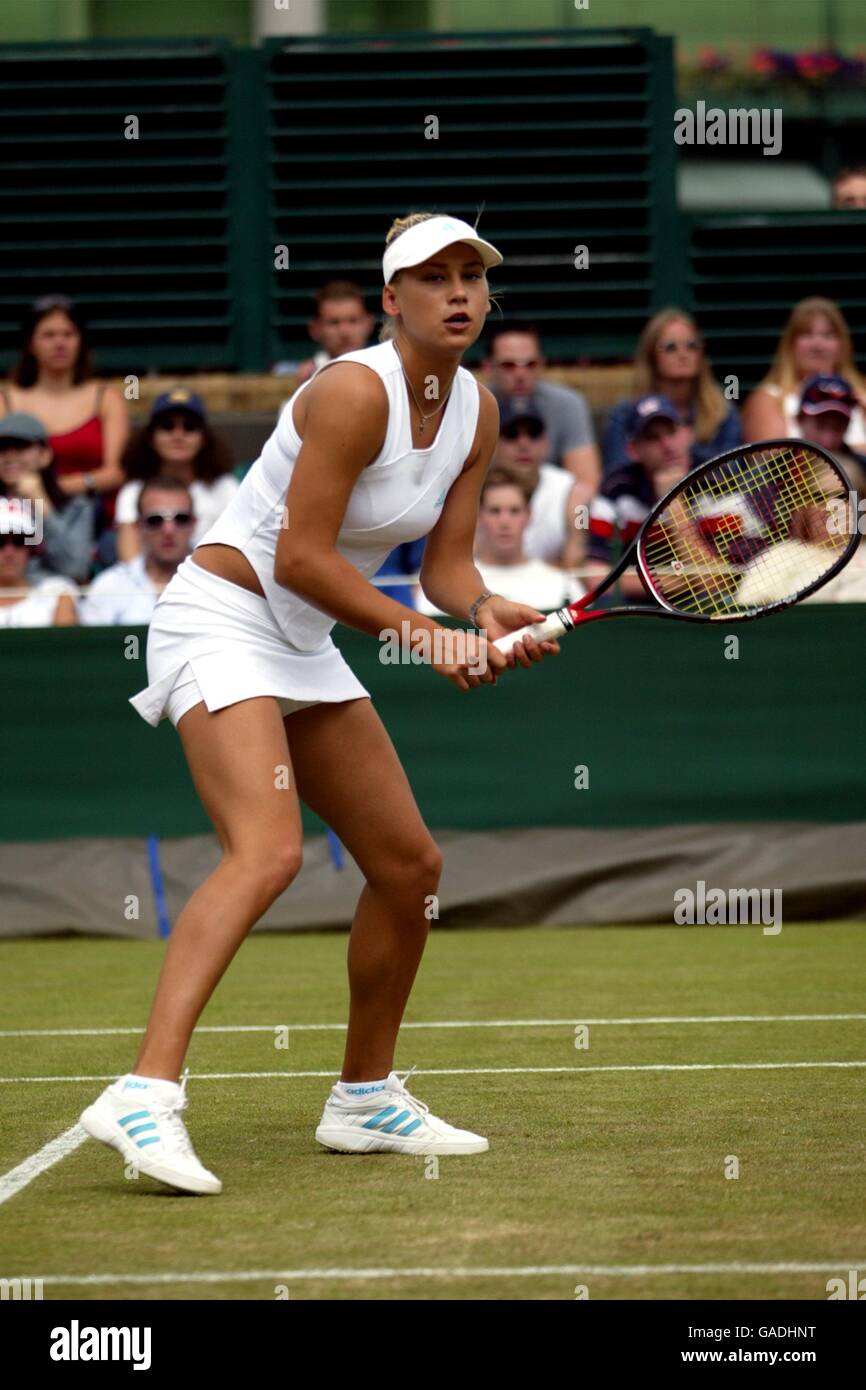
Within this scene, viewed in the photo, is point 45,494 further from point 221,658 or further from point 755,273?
point 221,658

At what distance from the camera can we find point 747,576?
6.41 m

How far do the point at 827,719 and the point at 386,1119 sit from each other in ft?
16.7

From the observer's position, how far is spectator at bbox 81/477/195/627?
393 inches

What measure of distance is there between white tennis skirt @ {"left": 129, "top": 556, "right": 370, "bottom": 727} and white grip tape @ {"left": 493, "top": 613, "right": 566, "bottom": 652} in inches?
16.2

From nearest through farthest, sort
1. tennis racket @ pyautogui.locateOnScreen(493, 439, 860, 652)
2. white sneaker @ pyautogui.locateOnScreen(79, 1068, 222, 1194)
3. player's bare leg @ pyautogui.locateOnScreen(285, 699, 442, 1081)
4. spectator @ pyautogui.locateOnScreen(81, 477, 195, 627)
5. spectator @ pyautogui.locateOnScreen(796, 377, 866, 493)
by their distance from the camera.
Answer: white sneaker @ pyautogui.locateOnScreen(79, 1068, 222, 1194), player's bare leg @ pyautogui.locateOnScreen(285, 699, 442, 1081), tennis racket @ pyautogui.locateOnScreen(493, 439, 860, 652), spectator @ pyautogui.locateOnScreen(81, 477, 195, 627), spectator @ pyautogui.locateOnScreen(796, 377, 866, 493)

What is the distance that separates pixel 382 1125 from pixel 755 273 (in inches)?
407

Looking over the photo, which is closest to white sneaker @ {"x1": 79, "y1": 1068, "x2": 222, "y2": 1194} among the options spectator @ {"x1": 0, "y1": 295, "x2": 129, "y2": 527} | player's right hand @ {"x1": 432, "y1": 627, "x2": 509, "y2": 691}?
player's right hand @ {"x1": 432, "y1": 627, "x2": 509, "y2": 691}

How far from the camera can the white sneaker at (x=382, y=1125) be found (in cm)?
518

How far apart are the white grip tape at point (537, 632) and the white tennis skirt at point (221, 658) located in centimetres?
41

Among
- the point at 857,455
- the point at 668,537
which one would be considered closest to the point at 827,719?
the point at 857,455

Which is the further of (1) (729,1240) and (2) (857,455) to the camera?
(2) (857,455)

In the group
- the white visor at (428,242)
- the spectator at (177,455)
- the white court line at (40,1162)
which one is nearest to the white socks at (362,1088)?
the white court line at (40,1162)

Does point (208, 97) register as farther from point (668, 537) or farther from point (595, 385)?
point (668, 537)

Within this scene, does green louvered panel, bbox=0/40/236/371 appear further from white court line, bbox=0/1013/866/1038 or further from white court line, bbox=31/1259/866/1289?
white court line, bbox=31/1259/866/1289
